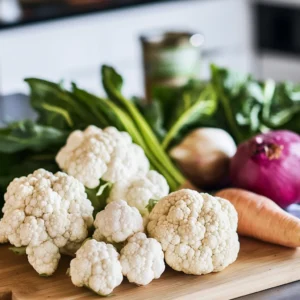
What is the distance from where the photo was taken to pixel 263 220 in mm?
1298

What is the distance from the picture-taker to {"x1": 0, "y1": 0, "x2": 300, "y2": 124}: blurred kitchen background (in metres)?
3.60

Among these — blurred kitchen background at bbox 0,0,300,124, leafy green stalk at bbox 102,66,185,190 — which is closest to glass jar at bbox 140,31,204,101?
leafy green stalk at bbox 102,66,185,190

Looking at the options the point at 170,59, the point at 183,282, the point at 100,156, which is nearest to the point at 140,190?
the point at 100,156

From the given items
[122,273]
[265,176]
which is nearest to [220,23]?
[265,176]

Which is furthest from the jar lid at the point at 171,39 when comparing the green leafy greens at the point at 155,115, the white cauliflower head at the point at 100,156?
the white cauliflower head at the point at 100,156

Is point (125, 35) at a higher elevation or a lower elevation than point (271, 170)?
lower

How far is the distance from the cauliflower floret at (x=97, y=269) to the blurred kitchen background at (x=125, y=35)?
211 centimetres

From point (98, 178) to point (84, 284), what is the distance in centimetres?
23

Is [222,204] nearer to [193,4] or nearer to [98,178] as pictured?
[98,178]

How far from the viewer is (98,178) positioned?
131 cm

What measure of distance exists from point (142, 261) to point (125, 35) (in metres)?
2.84

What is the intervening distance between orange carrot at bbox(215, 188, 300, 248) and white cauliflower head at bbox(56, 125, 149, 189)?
0.57 feet

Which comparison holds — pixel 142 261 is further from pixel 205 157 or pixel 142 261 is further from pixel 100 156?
pixel 205 157

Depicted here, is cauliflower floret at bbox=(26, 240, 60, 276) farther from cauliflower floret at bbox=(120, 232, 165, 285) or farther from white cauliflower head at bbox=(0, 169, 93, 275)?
cauliflower floret at bbox=(120, 232, 165, 285)
